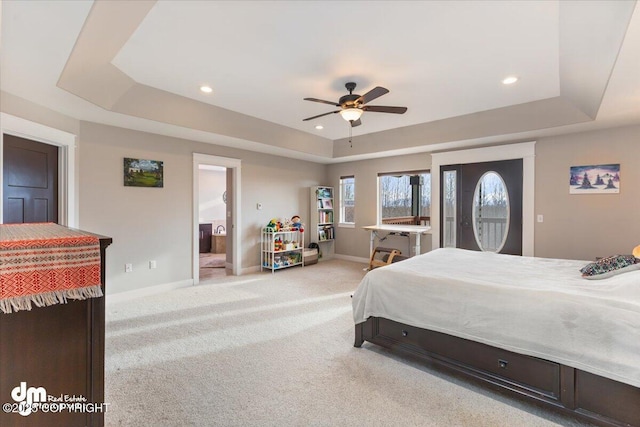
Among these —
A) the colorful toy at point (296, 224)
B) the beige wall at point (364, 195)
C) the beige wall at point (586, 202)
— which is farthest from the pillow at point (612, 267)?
the colorful toy at point (296, 224)

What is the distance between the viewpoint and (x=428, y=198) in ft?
19.4

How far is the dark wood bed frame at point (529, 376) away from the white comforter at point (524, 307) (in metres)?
0.07

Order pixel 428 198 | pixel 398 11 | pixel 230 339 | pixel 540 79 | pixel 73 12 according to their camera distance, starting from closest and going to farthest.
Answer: pixel 73 12
pixel 398 11
pixel 230 339
pixel 540 79
pixel 428 198

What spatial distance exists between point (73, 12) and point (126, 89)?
1.66 m

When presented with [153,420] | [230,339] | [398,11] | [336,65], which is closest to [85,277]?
[153,420]

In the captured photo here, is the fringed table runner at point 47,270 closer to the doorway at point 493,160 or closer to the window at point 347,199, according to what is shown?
the doorway at point 493,160

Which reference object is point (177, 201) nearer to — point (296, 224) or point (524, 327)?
point (296, 224)

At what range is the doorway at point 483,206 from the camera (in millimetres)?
4730

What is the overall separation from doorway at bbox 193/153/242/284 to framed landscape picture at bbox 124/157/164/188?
21.4 inches

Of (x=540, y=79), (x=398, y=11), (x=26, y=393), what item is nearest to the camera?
(x=26, y=393)

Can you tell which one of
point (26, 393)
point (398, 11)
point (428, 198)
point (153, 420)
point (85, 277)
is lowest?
point (153, 420)

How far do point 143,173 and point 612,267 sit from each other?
525 centimetres

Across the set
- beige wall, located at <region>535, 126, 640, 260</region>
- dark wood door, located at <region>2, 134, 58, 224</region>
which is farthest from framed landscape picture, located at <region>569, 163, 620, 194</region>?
dark wood door, located at <region>2, 134, 58, 224</region>

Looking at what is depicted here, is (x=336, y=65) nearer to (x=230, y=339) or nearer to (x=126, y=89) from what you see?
(x=126, y=89)
